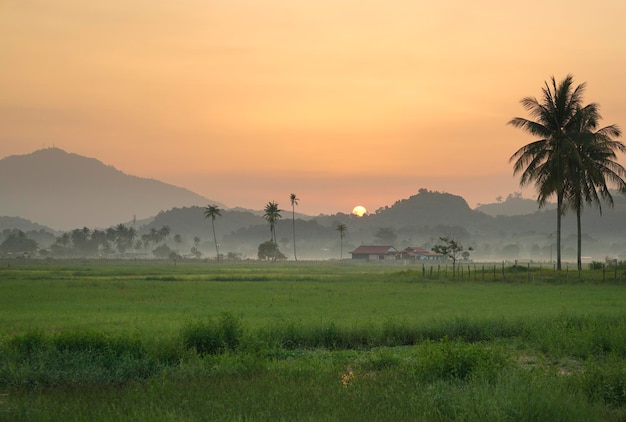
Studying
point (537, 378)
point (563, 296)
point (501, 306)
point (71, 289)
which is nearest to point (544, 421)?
point (537, 378)

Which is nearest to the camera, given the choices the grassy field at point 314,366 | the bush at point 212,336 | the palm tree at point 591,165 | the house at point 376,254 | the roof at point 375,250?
the grassy field at point 314,366

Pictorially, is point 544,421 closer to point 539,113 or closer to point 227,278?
point 539,113

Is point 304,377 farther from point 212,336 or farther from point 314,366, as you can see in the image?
point 212,336

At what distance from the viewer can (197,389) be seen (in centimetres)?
1462

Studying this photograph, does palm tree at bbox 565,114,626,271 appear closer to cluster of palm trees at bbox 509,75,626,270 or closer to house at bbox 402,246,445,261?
cluster of palm trees at bbox 509,75,626,270

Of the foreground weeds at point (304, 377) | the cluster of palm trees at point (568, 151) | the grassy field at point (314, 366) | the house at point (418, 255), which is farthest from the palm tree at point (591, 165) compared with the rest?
the house at point (418, 255)

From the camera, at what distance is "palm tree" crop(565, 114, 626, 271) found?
183 ft

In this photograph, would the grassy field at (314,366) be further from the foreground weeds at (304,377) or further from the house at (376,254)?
the house at (376,254)

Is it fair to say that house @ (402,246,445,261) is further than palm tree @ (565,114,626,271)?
Yes

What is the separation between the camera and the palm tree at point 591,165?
183 ft

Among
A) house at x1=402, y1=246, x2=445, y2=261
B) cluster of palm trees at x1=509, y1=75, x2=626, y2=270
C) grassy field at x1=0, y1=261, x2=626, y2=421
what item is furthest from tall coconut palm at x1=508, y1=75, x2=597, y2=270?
Answer: house at x1=402, y1=246, x2=445, y2=261

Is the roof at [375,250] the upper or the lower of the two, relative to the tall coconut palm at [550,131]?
lower

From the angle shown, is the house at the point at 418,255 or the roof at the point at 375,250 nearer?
the house at the point at 418,255

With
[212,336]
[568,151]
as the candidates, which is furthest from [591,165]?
[212,336]
